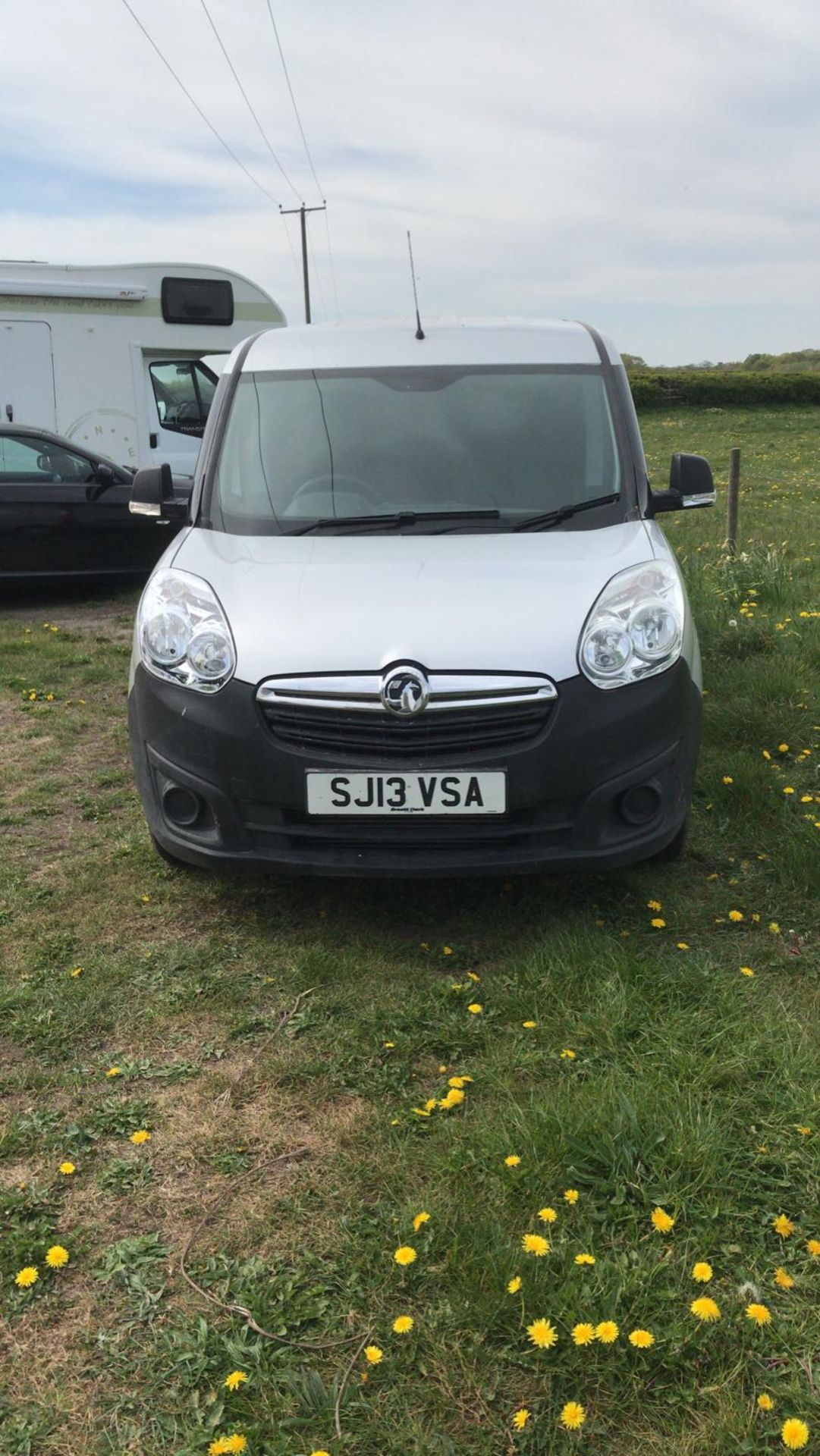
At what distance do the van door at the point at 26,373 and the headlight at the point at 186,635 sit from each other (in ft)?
28.4

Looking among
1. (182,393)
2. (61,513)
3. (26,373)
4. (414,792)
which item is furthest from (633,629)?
(182,393)

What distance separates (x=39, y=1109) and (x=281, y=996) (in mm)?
731

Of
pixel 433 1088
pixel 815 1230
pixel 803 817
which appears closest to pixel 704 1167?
pixel 815 1230

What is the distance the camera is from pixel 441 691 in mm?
3324

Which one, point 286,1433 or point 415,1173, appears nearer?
point 286,1433

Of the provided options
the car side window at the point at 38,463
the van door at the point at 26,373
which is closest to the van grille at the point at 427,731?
the car side window at the point at 38,463

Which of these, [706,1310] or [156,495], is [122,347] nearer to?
[156,495]

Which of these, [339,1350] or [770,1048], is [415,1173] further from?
[770,1048]

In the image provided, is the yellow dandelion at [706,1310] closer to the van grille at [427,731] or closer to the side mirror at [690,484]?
the van grille at [427,731]

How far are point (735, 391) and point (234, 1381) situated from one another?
3964cm

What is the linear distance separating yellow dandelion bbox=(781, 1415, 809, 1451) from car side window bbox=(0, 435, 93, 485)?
28.4ft

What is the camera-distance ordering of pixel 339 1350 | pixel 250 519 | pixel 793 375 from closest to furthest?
pixel 339 1350
pixel 250 519
pixel 793 375

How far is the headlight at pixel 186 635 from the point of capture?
11.6 feet

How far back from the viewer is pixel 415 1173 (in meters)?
2.52
